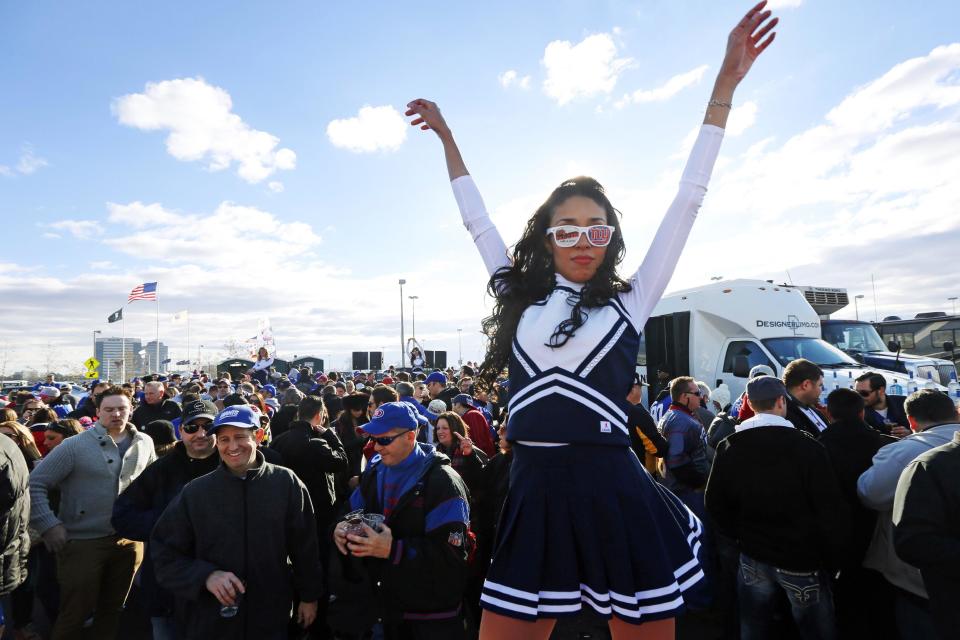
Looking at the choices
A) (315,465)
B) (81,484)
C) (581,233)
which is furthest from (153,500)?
(581,233)

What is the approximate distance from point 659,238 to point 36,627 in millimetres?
6265

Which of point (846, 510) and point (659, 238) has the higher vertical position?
point (659, 238)

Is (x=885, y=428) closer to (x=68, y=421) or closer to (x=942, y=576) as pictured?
(x=942, y=576)

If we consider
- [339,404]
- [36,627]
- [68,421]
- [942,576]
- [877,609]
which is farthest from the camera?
[339,404]

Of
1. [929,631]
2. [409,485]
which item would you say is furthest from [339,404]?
[929,631]

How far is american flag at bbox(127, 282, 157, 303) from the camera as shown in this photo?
3102cm

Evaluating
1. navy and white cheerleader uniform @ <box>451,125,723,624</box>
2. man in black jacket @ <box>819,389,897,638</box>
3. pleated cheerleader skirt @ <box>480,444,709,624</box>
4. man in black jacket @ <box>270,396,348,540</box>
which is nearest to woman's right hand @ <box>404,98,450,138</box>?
navy and white cheerleader uniform @ <box>451,125,723,624</box>

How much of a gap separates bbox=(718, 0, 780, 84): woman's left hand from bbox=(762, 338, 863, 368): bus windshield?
9.53m

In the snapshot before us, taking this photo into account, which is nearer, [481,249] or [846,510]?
[481,249]

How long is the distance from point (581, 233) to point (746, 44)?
32.0 inches

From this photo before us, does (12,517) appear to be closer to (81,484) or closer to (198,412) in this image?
(81,484)

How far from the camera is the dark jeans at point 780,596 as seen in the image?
3.70m

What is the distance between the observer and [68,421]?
598 cm

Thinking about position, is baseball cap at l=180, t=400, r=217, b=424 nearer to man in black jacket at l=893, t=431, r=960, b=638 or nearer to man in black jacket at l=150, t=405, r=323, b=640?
man in black jacket at l=150, t=405, r=323, b=640
